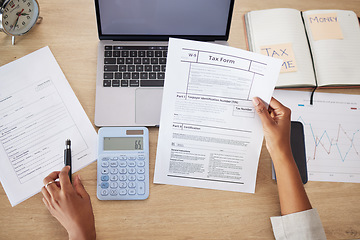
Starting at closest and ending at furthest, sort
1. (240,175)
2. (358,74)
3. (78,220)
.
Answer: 1. (78,220)
2. (240,175)
3. (358,74)

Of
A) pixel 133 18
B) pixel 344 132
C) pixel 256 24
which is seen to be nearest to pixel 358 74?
pixel 344 132

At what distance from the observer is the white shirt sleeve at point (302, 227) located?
2.36 feet

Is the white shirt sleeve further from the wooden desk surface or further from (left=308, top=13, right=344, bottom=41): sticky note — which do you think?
(left=308, top=13, right=344, bottom=41): sticky note

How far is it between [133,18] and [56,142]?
37cm

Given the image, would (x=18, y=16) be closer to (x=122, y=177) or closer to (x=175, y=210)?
(x=122, y=177)

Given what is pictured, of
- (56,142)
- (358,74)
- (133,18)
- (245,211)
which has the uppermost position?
(133,18)

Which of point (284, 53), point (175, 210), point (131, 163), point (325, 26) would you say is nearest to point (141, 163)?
point (131, 163)

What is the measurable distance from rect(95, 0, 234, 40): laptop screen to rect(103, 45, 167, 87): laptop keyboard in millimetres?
34

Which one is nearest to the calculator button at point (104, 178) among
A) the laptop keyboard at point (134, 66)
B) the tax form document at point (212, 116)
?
the tax form document at point (212, 116)

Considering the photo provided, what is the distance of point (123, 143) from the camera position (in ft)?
2.57

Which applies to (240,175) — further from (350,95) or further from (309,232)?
(350,95)

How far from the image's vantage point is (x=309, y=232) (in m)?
0.72

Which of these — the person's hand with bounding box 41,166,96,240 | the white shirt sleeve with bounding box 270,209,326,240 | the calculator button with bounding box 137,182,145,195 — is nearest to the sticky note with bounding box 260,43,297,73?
the white shirt sleeve with bounding box 270,209,326,240

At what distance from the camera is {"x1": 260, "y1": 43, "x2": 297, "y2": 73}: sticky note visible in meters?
0.87
